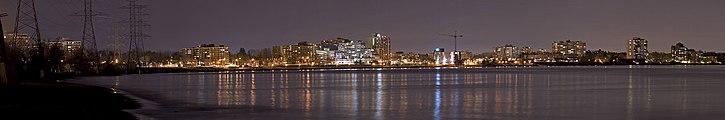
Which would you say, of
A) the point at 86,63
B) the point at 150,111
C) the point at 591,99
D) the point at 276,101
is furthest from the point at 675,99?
the point at 86,63

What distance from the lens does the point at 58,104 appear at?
27.7 metres

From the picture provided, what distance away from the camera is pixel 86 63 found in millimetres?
99000

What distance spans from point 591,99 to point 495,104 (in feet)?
19.2

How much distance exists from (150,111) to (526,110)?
1328 centimetres

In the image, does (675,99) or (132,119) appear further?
(675,99)

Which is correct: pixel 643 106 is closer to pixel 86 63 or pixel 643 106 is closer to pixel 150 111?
pixel 150 111

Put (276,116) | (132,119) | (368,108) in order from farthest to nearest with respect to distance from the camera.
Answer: (368,108), (276,116), (132,119)

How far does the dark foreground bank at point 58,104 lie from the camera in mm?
22406

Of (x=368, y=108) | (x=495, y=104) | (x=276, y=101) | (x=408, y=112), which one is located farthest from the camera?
(x=276, y=101)

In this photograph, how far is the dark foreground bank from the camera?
73.5 ft

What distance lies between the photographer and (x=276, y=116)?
84.4 feet

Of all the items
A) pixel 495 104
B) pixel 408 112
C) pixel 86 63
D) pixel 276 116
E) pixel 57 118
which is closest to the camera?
pixel 57 118

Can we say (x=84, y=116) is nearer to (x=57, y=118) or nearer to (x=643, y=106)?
(x=57, y=118)

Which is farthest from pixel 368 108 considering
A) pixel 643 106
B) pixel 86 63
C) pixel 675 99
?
pixel 86 63
